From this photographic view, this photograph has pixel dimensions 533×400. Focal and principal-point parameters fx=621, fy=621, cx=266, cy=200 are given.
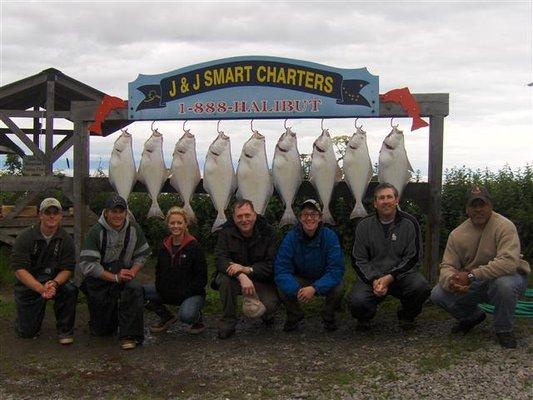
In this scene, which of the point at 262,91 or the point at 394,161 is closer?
the point at 394,161

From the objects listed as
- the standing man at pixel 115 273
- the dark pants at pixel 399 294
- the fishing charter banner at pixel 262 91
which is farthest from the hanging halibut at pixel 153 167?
the dark pants at pixel 399 294

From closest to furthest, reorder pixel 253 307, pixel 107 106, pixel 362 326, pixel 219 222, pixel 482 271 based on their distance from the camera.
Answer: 1. pixel 482 271
2. pixel 253 307
3. pixel 362 326
4. pixel 219 222
5. pixel 107 106

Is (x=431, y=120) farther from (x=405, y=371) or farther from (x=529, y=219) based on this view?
(x=529, y=219)

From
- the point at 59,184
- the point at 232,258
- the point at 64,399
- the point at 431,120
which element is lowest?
the point at 64,399

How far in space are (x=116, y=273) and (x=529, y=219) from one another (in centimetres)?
572

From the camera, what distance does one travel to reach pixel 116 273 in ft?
16.9

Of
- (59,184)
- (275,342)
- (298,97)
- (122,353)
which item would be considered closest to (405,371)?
(275,342)

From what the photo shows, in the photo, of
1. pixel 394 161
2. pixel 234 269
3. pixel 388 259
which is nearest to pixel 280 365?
pixel 234 269

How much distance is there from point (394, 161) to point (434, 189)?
0.53 metres

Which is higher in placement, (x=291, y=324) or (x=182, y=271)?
(x=182, y=271)

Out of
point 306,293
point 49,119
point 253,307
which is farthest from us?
point 49,119

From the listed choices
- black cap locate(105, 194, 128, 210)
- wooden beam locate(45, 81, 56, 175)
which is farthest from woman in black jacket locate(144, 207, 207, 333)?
→ wooden beam locate(45, 81, 56, 175)

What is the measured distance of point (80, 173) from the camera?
6.23 metres

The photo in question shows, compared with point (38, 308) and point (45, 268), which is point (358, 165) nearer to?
point (45, 268)
